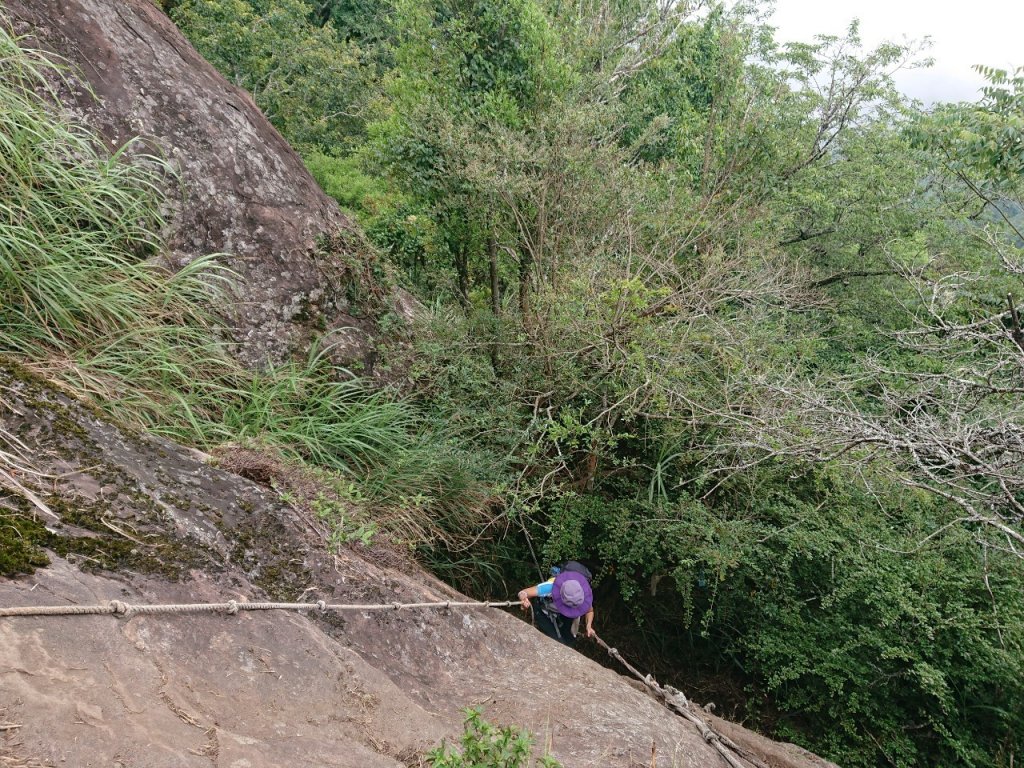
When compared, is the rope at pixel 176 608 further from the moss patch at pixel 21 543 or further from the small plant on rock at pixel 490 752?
the small plant on rock at pixel 490 752

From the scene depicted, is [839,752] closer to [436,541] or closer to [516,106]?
[436,541]

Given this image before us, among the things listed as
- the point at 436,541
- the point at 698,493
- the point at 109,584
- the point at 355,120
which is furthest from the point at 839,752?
the point at 355,120

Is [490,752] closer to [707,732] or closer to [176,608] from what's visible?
[176,608]

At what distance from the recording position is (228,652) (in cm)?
227

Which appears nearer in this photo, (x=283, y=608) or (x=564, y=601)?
(x=283, y=608)

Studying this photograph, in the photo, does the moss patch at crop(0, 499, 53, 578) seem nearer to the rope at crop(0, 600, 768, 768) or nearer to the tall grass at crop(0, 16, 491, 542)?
the rope at crop(0, 600, 768, 768)

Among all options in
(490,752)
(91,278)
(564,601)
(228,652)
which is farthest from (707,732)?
(91,278)

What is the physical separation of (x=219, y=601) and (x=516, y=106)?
5322mm

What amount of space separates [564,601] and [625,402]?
1559 mm

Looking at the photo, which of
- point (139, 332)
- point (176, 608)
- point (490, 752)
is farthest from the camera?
point (139, 332)

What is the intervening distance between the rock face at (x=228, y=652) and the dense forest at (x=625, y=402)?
1.67 ft

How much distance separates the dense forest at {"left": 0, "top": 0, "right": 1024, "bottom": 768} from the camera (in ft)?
13.1

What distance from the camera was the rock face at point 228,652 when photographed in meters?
1.75

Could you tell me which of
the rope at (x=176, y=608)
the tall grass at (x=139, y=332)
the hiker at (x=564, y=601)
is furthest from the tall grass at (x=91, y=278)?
the hiker at (x=564, y=601)
